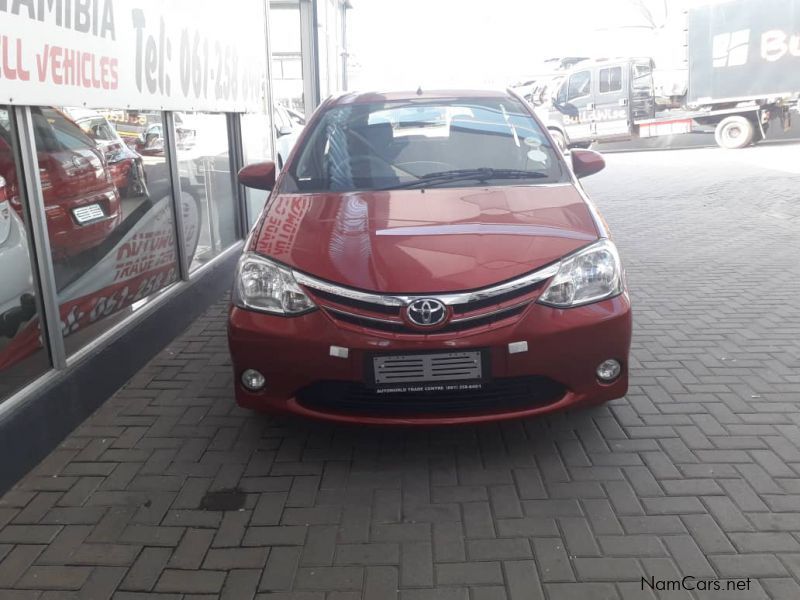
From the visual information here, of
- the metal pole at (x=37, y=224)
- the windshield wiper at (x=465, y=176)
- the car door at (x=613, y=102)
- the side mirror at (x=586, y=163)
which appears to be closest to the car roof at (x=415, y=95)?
the side mirror at (x=586, y=163)

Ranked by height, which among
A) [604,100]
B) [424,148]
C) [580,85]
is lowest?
[424,148]

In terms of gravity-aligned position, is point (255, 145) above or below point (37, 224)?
above

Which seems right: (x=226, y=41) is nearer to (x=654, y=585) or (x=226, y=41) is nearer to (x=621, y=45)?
(x=654, y=585)

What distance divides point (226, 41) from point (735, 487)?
17.3ft

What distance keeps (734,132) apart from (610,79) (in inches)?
129

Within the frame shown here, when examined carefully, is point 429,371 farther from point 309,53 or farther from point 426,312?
point 309,53

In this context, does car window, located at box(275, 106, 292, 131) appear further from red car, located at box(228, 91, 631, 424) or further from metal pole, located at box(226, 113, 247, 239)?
red car, located at box(228, 91, 631, 424)

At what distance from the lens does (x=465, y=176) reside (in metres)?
4.16

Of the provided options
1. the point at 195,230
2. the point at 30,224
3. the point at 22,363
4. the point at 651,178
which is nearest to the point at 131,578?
the point at 22,363

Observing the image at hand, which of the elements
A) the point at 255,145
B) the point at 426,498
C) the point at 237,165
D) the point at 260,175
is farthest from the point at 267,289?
the point at 255,145

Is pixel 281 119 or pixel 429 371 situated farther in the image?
pixel 281 119

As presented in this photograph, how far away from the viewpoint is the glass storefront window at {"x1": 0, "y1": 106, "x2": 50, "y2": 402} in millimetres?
3443

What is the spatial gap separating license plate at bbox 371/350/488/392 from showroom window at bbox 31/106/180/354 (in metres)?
1.78

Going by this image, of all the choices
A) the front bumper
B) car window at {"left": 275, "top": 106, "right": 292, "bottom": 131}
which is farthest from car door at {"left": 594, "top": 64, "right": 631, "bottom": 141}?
the front bumper
